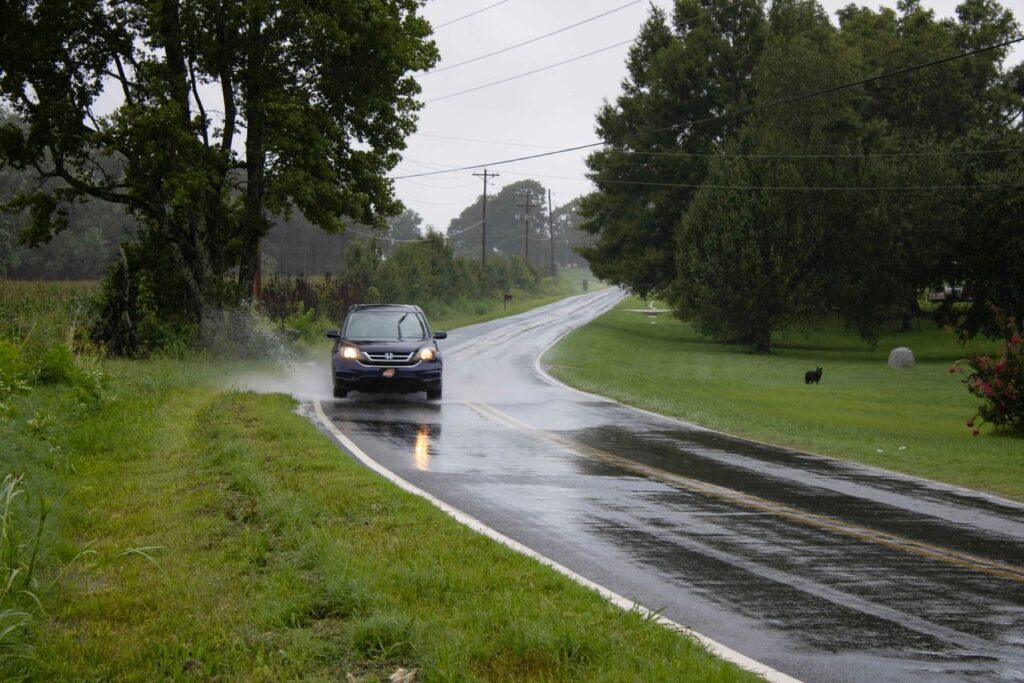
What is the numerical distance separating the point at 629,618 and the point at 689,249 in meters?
48.8

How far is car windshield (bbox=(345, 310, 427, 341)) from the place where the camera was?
22.3 meters

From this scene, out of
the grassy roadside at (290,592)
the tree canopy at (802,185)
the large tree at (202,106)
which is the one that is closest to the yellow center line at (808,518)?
the grassy roadside at (290,592)

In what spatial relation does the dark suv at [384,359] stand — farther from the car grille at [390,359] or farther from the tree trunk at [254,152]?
the tree trunk at [254,152]

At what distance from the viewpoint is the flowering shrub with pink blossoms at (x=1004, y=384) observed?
20156 mm

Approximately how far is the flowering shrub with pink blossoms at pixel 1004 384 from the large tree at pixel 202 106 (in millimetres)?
16637

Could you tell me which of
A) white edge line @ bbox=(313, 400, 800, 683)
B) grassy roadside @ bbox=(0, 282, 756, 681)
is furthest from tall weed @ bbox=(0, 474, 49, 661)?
white edge line @ bbox=(313, 400, 800, 683)

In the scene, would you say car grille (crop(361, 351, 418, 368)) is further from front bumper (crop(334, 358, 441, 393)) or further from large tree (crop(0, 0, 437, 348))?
large tree (crop(0, 0, 437, 348))

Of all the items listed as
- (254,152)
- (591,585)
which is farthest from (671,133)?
(591,585)

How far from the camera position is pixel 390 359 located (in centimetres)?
2150

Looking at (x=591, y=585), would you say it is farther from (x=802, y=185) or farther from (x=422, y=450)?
(x=802, y=185)

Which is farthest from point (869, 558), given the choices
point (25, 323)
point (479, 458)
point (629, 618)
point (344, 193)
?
point (344, 193)

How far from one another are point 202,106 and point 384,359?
487 inches

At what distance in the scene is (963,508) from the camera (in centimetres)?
1154

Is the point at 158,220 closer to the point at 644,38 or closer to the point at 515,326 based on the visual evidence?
the point at 515,326
